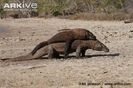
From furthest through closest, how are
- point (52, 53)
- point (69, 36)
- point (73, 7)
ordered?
point (73, 7) < point (52, 53) < point (69, 36)

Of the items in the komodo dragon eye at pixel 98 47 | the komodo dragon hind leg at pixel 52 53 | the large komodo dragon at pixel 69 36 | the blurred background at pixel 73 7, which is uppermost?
the large komodo dragon at pixel 69 36

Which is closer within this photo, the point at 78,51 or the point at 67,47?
the point at 67,47

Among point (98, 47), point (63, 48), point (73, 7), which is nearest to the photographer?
point (63, 48)

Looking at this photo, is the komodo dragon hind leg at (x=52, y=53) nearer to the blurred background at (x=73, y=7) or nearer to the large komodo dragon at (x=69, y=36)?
the large komodo dragon at (x=69, y=36)

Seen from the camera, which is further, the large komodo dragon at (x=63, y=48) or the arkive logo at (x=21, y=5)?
the arkive logo at (x=21, y=5)

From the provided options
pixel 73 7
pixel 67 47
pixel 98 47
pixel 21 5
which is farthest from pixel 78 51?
pixel 21 5

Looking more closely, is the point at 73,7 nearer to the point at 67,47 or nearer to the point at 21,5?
the point at 21,5

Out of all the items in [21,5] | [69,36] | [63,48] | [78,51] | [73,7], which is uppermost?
A: [69,36]

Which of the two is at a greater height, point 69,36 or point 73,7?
point 69,36

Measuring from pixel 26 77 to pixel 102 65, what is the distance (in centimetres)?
259

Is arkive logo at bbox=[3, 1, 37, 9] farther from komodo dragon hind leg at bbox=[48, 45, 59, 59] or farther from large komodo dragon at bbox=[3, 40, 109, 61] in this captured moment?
komodo dragon hind leg at bbox=[48, 45, 59, 59]

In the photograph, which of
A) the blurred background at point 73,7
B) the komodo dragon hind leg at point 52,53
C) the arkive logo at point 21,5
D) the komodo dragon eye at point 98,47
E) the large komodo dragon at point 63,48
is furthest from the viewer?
the arkive logo at point 21,5

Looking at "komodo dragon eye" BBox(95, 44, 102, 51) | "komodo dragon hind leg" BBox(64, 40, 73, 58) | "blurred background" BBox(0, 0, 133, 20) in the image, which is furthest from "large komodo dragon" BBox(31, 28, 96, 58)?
"blurred background" BBox(0, 0, 133, 20)

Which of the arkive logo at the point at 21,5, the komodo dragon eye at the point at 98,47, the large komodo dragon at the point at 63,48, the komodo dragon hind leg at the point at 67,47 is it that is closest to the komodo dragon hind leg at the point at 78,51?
the large komodo dragon at the point at 63,48
